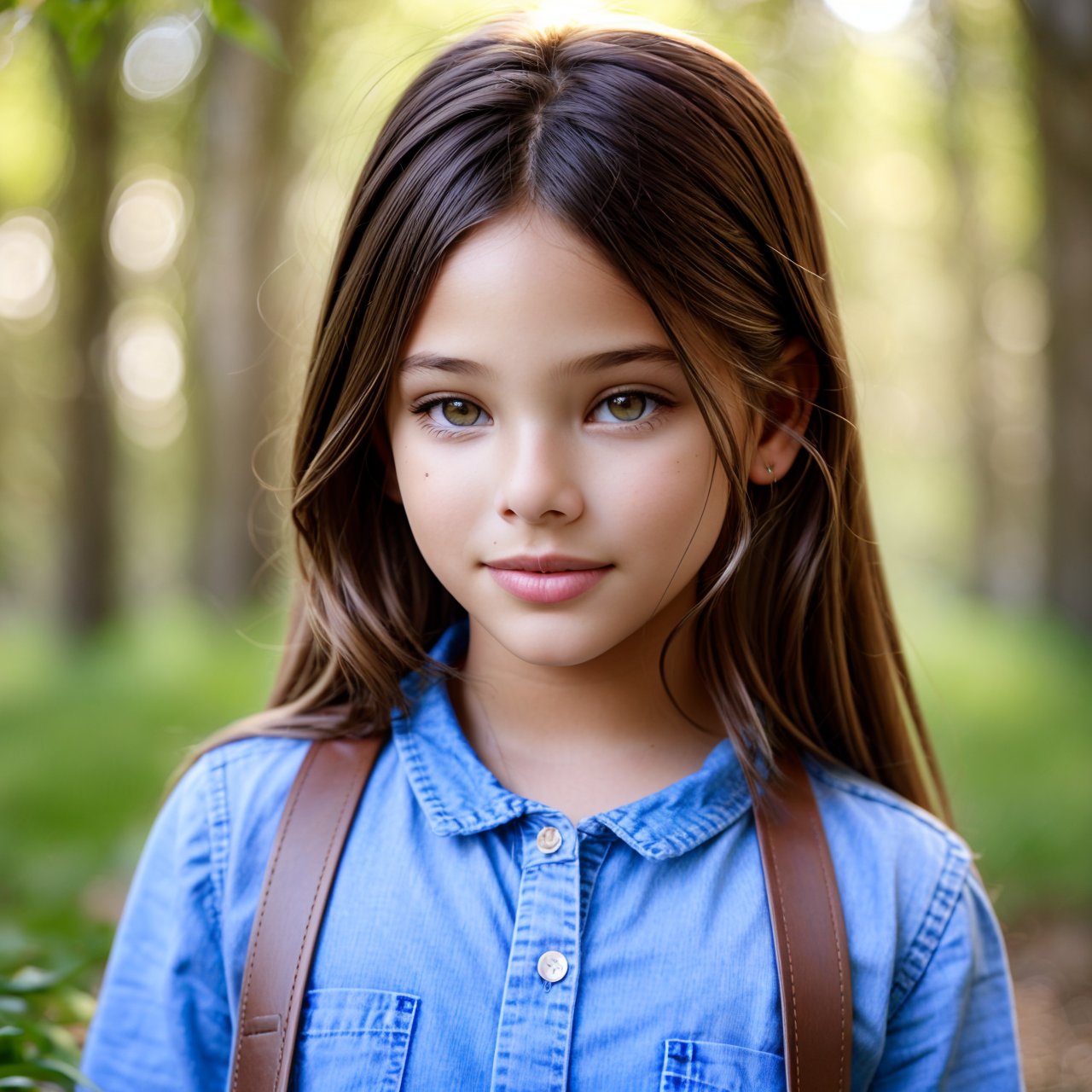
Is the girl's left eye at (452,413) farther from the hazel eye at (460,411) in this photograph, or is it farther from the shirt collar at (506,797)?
the shirt collar at (506,797)

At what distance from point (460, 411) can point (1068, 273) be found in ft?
21.2

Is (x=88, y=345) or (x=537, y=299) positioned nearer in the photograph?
(x=537, y=299)

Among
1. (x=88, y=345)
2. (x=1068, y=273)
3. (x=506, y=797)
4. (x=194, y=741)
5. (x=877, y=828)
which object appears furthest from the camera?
(x=88, y=345)

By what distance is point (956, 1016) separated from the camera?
1.75 meters

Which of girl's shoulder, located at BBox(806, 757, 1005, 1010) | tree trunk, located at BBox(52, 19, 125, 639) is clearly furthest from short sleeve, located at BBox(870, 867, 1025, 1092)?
tree trunk, located at BBox(52, 19, 125, 639)

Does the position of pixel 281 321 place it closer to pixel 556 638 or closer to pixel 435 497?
pixel 435 497

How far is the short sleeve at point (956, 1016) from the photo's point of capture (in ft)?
5.73

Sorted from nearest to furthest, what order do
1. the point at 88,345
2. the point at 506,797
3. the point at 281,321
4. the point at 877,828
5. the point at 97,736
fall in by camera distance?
the point at 506,797
the point at 877,828
the point at 97,736
the point at 88,345
the point at 281,321

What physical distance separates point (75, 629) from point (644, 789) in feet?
25.2

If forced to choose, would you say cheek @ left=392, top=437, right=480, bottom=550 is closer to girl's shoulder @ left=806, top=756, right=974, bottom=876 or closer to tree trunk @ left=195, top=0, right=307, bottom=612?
girl's shoulder @ left=806, top=756, right=974, bottom=876

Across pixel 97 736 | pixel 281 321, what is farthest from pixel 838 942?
pixel 281 321

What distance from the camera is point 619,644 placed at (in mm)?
1827

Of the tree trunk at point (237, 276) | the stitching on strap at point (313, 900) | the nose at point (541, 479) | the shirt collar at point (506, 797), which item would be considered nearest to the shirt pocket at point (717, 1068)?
the shirt collar at point (506, 797)

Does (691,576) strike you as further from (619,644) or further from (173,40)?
(173,40)
